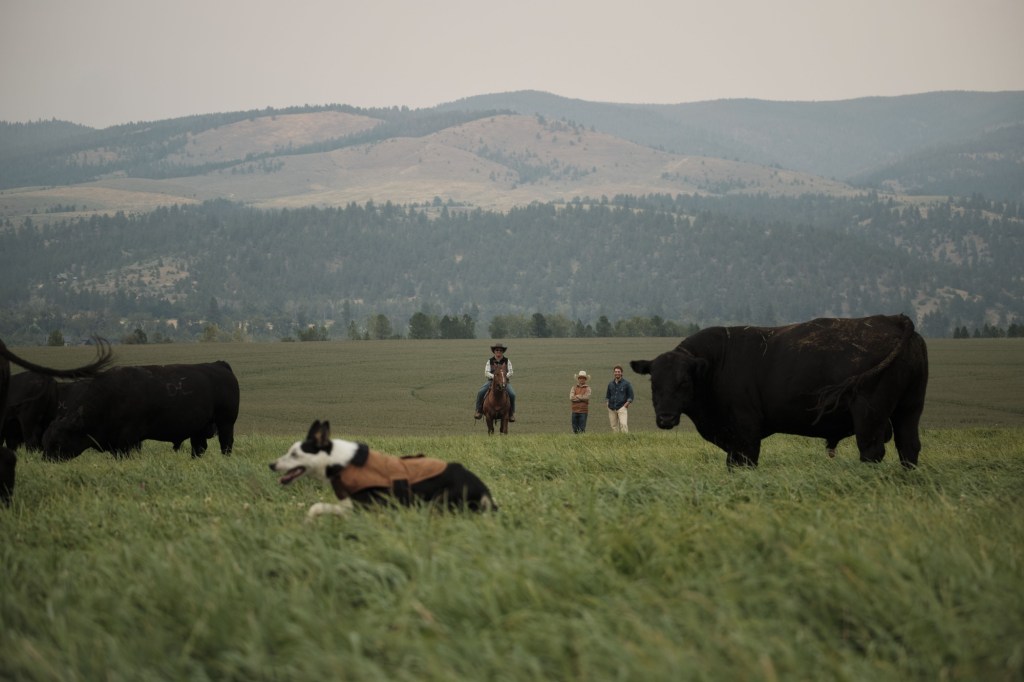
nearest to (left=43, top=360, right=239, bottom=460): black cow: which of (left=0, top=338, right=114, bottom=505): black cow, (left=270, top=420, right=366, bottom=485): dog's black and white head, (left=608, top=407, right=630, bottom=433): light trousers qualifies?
(left=0, top=338, right=114, bottom=505): black cow

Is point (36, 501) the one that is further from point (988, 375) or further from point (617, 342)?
point (617, 342)

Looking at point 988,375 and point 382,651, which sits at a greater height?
point 382,651

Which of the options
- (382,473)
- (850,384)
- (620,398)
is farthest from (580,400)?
(382,473)

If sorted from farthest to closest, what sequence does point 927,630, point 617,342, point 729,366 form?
point 617,342, point 729,366, point 927,630

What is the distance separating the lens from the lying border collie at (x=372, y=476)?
8.19 m

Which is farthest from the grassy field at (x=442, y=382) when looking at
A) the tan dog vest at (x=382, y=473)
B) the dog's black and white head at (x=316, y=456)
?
the dog's black and white head at (x=316, y=456)

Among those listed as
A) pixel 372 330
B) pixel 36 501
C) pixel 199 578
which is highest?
pixel 199 578

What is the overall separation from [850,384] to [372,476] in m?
6.94

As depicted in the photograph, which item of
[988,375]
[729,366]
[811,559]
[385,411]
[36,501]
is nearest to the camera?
[811,559]

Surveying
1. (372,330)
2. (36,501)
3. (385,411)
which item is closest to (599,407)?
(385,411)

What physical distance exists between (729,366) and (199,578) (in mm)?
9463

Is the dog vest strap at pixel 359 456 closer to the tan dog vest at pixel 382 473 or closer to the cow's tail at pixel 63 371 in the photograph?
the tan dog vest at pixel 382 473

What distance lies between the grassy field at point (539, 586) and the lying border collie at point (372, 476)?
0.41 m

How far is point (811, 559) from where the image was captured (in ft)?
19.9
